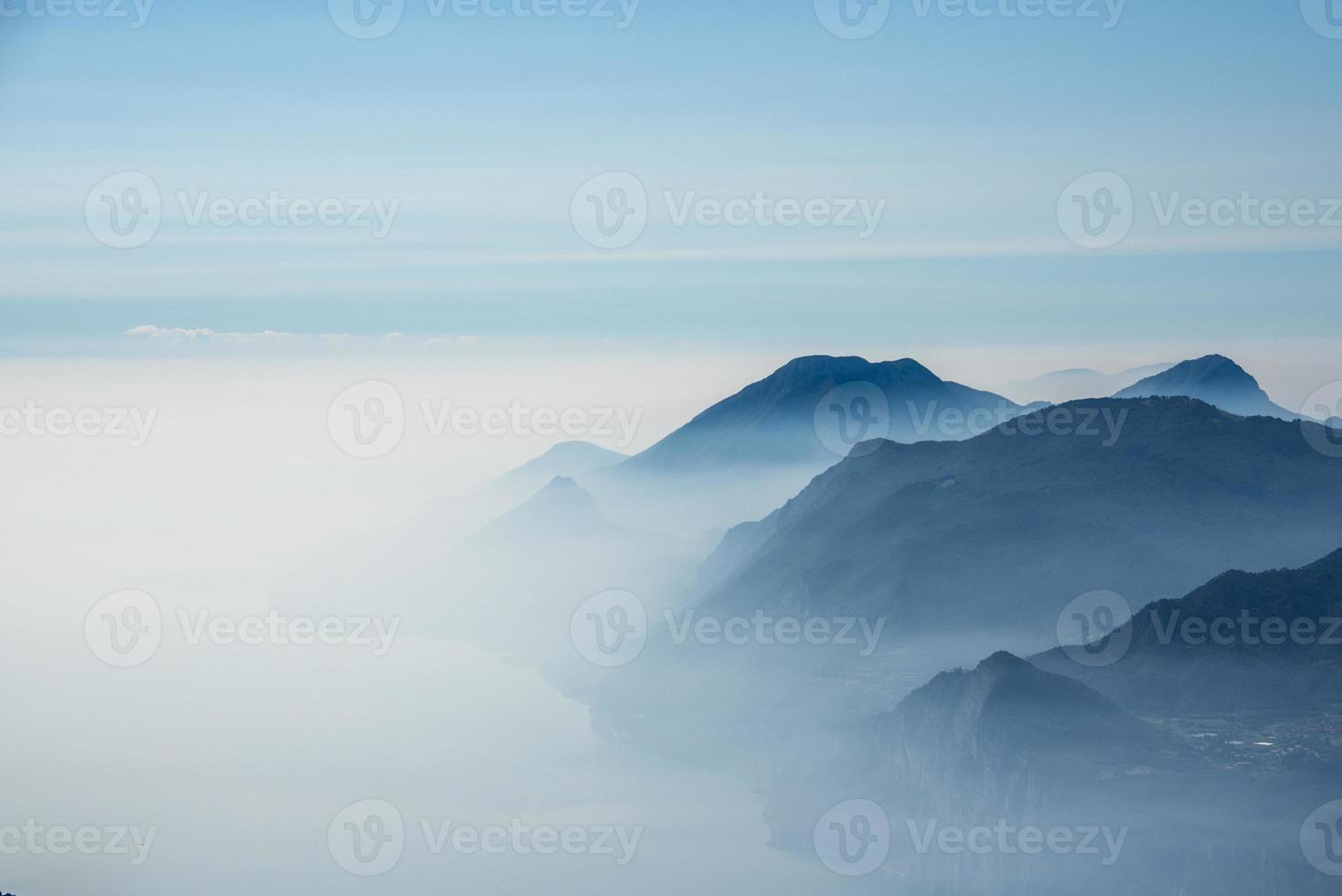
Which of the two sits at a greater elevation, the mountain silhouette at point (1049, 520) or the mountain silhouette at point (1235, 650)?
the mountain silhouette at point (1049, 520)

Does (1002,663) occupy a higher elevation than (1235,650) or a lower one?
lower

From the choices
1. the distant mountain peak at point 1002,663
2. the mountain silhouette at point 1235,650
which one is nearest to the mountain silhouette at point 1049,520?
the mountain silhouette at point 1235,650

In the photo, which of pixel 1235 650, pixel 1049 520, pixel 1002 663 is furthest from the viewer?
pixel 1049 520

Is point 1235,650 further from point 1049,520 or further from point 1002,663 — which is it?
point 1049,520

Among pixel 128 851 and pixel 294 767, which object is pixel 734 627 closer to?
pixel 294 767

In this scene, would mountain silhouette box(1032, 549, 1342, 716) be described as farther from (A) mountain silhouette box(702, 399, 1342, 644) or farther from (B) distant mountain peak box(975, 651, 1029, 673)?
(A) mountain silhouette box(702, 399, 1342, 644)

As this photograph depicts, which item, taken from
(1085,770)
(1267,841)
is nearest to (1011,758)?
(1085,770)

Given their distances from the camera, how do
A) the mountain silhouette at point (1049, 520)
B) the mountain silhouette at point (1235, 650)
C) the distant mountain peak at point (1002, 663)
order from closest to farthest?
the distant mountain peak at point (1002, 663)
the mountain silhouette at point (1235, 650)
the mountain silhouette at point (1049, 520)

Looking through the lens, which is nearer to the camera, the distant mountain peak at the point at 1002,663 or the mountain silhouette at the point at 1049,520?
the distant mountain peak at the point at 1002,663

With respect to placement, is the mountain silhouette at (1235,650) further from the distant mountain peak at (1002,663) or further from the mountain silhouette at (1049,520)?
the mountain silhouette at (1049,520)

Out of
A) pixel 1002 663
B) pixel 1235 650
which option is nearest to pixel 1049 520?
pixel 1235 650

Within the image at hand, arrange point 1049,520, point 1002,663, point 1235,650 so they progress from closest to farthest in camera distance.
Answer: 1. point 1002,663
2. point 1235,650
3. point 1049,520

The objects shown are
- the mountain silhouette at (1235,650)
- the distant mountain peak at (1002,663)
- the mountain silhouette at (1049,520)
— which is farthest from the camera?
the mountain silhouette at (1049,520)
